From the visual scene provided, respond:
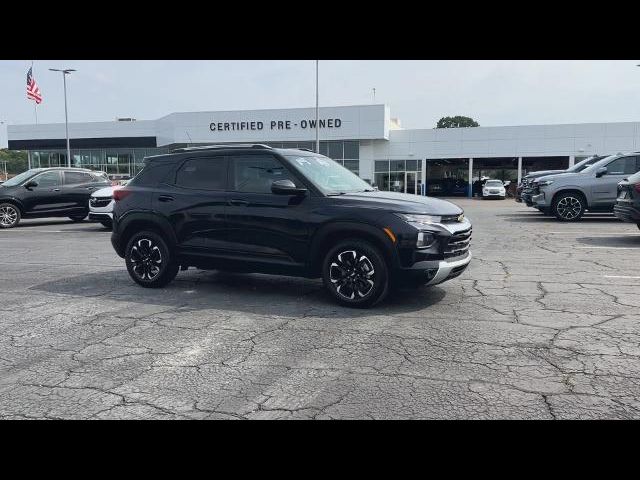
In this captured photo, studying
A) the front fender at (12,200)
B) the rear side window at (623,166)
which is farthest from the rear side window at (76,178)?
the rear side window at (623,166)

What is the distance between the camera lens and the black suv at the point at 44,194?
645 inches

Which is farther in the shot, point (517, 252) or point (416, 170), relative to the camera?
point (416, 170)

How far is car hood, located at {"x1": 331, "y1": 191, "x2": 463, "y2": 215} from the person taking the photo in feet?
19.9

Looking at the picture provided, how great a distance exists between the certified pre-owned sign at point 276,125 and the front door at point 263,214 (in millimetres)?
38479

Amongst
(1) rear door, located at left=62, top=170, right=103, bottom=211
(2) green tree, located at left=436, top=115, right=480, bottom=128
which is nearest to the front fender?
(1) rear door, located at left=62, top=170, right=103, bottom=211

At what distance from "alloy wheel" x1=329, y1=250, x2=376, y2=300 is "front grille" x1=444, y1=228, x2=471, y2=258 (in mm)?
902

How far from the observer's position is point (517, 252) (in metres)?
10.5

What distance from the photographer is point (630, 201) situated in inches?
428
